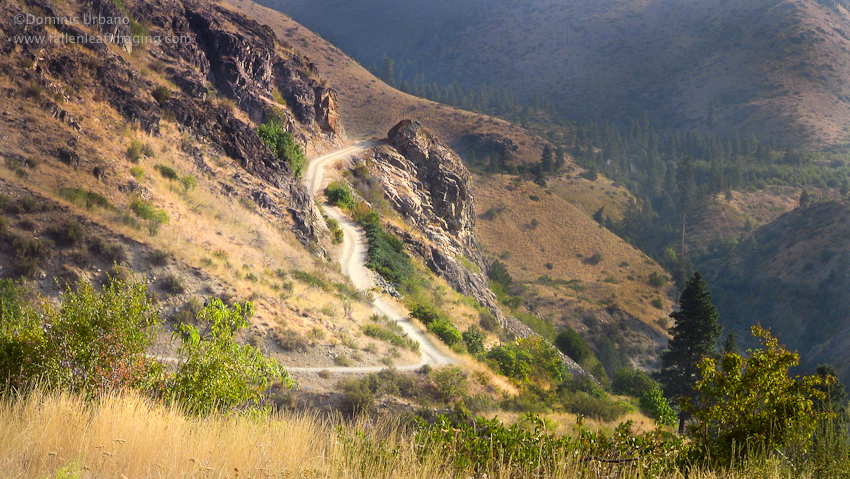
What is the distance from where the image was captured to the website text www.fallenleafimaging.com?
21822 millimetres

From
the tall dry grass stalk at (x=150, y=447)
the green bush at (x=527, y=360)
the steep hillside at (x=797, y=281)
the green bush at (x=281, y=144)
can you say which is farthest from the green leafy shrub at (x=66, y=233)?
the steep hillside at (x=797, y=281)

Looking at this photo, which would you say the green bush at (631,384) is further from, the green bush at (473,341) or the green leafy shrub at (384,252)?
the green leafy shrub at (384,252)

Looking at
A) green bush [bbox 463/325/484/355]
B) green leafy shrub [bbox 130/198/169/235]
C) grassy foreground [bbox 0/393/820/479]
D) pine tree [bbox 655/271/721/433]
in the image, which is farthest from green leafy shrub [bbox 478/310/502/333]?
grassy foreground [bbox 0/393/820/479]

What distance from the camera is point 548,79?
170 meters

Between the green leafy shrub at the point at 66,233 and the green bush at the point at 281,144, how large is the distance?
18297 mm

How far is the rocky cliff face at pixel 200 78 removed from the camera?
21.8 m

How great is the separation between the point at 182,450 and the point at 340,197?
32764 millimetres

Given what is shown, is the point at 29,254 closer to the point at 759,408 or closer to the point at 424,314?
the point at 424,314

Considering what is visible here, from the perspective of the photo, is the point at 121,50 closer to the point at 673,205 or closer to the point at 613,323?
the point at 613,323

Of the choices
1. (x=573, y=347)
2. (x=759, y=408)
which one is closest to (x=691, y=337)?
(x=573, y=347)

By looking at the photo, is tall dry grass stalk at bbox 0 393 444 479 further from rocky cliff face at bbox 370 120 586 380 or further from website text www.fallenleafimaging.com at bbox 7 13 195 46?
rocky cliff face at bbox 370 120 586 380

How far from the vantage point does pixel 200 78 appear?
32.8 m

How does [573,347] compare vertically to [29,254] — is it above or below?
below

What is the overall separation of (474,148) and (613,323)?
154ft
